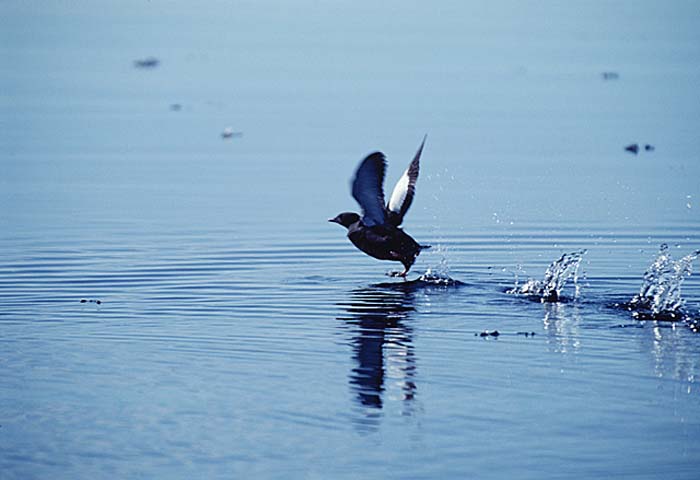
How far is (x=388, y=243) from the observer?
13.5 m

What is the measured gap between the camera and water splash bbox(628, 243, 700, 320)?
11.3 m

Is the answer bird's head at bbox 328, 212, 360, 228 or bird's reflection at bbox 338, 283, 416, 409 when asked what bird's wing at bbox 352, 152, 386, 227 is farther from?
bird's reflection at bbox 338, 283, 416, 409

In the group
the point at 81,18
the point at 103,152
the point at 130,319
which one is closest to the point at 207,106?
the point at 103,152

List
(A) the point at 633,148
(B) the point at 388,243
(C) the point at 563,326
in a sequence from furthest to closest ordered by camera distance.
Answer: (A) the point at 633,148 < (B) the point at 388,243 < (C) the point at 563,326

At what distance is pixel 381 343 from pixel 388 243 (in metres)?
3.11

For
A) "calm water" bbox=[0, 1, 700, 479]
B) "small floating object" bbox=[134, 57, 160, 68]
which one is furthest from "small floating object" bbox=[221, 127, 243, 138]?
"small floating object" bbox=[134, 57, 160, 68]

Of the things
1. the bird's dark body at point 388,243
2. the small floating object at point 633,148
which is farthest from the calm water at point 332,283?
the bird's dark body at point 388,243

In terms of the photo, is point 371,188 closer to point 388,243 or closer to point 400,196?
point 388,243

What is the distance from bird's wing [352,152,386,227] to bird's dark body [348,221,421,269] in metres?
0.09

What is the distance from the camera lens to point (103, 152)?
23.4 meters

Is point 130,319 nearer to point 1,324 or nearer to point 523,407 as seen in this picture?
point 1,324

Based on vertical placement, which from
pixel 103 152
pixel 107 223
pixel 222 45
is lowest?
pixel 107 223

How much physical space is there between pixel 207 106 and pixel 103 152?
711cm

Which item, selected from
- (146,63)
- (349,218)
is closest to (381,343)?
(349,218)
